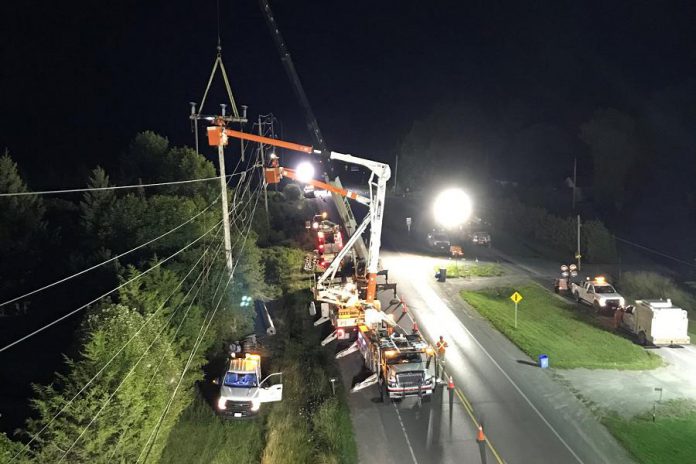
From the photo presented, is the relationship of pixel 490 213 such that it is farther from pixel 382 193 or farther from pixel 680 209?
pixel 382 193

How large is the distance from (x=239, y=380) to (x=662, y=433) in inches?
577

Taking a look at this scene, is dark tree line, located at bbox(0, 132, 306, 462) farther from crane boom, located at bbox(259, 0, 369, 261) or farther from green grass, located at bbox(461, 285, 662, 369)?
green grass, located at bbox(461, 285, 662, 369)

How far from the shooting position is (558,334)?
2666cm

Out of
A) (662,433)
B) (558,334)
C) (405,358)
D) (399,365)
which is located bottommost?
(662,433)

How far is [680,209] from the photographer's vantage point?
72.2m

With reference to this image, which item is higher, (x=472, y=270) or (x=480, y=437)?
(x=472, y=270)

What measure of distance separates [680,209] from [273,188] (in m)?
57.6

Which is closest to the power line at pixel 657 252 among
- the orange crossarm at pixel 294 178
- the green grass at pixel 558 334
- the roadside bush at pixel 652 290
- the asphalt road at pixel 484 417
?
the roadside bush at pixel 652 290

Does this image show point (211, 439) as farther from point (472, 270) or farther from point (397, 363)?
point (472, 270)

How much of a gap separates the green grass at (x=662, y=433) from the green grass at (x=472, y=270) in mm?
20281

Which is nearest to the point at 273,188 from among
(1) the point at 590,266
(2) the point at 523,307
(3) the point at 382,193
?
(1) the point at 590,266

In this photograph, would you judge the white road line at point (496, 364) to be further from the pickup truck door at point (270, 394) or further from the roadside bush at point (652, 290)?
the roadside bush at point (652, 290)

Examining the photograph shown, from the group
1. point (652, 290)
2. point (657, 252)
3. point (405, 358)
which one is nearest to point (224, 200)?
point (405, 358)

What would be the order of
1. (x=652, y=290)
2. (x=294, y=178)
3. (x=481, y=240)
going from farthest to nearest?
(x=481, y=240) → (x=652, y=290) → (x=294, y=178)
